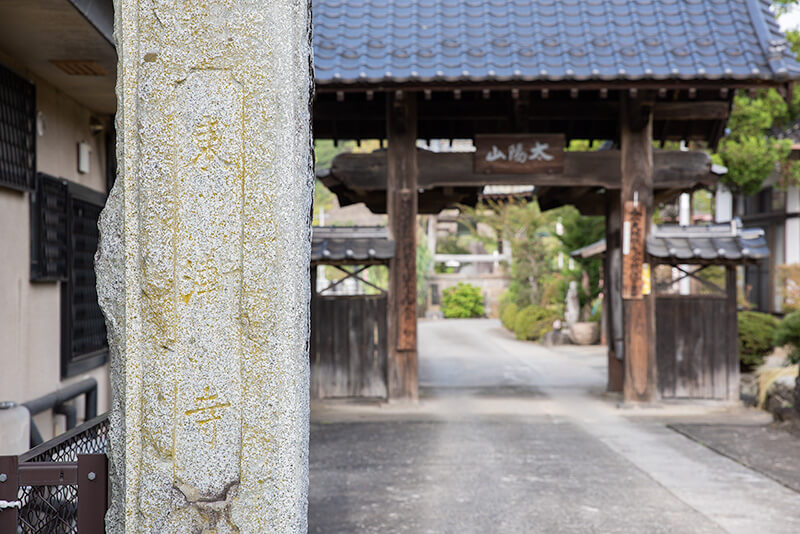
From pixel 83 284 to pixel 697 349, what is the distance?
7911mm

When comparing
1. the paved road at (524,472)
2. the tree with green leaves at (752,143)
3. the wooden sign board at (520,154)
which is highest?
the tree with green leaves at (752,143)

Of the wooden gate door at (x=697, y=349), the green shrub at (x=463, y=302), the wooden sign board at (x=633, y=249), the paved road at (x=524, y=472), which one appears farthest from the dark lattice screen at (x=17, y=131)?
the green shrub at (x=463, y=302)

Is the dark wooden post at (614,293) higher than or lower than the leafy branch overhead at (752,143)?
lower

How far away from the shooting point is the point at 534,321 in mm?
23609

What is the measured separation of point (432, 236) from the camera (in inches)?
1563

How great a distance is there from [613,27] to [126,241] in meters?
9.22

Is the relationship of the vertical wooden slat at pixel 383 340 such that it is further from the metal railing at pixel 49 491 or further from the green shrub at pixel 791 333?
the metal railing at pixel 49 491

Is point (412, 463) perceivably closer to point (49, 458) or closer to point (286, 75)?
point (49, 458)

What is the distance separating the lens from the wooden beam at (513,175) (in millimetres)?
10555

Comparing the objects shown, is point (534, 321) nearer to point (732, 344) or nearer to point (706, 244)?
point (732, 344)

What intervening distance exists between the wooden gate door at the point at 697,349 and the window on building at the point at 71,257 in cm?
726

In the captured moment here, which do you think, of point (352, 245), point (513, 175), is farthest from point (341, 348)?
point (513, 175)

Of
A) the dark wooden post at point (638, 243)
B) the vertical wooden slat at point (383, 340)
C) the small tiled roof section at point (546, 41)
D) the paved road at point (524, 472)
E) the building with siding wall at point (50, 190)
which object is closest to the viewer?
the building with siding wall at point (50, 190)

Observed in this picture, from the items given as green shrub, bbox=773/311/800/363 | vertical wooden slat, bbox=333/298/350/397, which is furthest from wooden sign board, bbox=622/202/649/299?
vertical wooden slat, bbox=333/298/350/397
